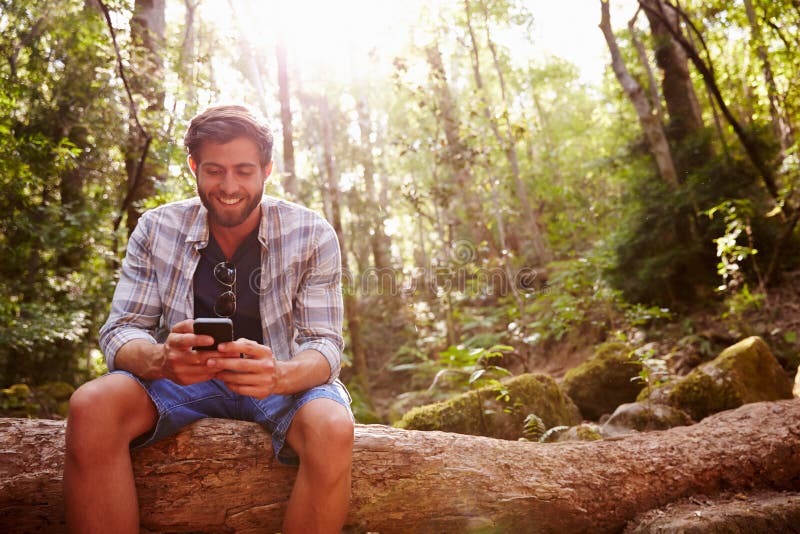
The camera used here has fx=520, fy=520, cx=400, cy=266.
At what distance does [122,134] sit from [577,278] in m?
8.09

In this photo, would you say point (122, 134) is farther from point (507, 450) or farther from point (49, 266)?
point (507, 450)

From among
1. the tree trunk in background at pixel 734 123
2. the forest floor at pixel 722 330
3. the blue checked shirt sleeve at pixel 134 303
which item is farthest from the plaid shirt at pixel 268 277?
the tree trunk in background at pixel 734 123

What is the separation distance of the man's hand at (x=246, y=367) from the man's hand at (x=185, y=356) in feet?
0.10

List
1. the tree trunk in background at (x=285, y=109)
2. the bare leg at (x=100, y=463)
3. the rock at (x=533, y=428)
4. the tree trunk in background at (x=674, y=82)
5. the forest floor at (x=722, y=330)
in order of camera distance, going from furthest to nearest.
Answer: the tree trunk in background at (x=674, y=82) < the tree trunk in background at (x=285, y=109) < the forest floor at (x=722, y=330) < the rock at (x=533, y=428) < the bare leg at (x=100, y=463)

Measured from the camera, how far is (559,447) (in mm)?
3090

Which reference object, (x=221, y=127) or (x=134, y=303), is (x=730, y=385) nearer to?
(x=221, y=127)

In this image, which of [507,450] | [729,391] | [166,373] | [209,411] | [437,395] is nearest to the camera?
[166,373]

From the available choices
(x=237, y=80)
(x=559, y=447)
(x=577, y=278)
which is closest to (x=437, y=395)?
(x=577, y=278)

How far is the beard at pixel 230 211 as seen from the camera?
2.52 metres

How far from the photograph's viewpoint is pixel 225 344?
6.57 ft

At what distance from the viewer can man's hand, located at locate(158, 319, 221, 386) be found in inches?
77.9

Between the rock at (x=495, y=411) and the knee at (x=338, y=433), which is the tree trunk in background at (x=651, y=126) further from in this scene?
the knee at (x=338, y=433)

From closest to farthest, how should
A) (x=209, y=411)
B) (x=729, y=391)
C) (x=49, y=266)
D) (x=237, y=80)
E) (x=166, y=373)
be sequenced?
1. (x=166, y=373)
2. (x=209, y=411)
3. (x=729, y=391)
4. (x=49, y=266)
5. (x=237, y=80)

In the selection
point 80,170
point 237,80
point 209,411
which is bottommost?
point 209,411
